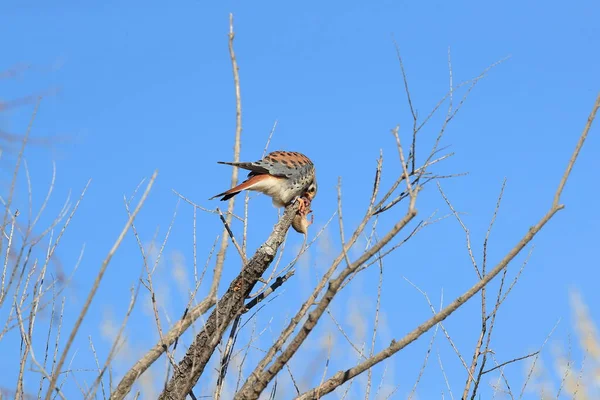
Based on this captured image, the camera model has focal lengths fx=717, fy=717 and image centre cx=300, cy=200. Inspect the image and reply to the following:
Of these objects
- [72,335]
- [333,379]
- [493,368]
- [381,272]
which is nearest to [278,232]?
[381,272]

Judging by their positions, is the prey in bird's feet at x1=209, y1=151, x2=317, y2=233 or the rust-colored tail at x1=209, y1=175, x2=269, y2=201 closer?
the rust-colored tail at x1=209, y1=175, x2=269, y2=201

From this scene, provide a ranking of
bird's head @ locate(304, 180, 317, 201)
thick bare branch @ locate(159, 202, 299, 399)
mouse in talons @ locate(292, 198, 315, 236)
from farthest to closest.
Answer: bird's head @ locate(304, 180, 317, 201) < mouse in talons @ locate(292, 198, 315, 236) < thick bare branch @ locate(159, 202, 299, 399)

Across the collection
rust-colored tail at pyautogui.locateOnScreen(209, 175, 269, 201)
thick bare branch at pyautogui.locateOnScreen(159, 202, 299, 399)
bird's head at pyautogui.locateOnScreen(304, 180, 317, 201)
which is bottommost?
thick bare branch at pyautogui.locateOnScreen(159, 202, 299, 399)

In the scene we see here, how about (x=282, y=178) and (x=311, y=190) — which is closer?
(x=282, y=178)

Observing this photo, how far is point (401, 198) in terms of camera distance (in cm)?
355

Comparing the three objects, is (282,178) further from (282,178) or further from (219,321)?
(219,321)

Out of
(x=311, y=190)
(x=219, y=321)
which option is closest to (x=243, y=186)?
(x=311, y=190)

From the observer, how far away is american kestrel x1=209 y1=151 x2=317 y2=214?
5098 millimetres

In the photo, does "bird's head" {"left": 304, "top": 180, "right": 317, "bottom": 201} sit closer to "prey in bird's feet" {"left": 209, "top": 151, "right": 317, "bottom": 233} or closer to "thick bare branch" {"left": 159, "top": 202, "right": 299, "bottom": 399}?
"prey in bird's feet" {"left": 209, "top": 151, "right": 317, "bottom": 233}

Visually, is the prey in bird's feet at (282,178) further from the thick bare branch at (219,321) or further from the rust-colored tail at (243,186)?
the thick bare branch at (219,321)

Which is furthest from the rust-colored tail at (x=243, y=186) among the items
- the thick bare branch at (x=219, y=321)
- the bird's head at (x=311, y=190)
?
the thick bare branch at (x=219, y=321)

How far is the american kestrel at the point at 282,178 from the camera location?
16.7 ft

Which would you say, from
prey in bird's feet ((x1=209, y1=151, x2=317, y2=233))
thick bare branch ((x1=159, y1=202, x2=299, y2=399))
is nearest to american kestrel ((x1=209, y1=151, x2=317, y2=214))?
prey in bird's feet ((x1=209, y1=151, x2=317, y2=233))

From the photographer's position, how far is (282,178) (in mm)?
5258
